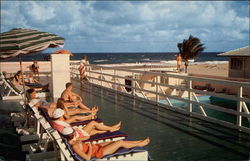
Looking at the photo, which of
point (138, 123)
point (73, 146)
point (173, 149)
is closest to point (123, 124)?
point (138, 123)

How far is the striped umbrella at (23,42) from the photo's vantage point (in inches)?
192

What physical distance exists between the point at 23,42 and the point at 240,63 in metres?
17.8

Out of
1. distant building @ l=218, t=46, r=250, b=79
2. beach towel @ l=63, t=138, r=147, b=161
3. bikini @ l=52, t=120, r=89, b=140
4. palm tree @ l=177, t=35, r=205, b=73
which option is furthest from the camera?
palm tree @ l=177, t=35, r=205, b=73

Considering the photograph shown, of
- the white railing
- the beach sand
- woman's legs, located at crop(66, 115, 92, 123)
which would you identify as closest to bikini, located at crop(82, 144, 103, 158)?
woman's legs, located at crop(66, 115, 92, 123)

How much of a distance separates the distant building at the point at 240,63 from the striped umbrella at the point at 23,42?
16634 millimetres

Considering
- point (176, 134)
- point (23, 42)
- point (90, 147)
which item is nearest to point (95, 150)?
point (90, 147)

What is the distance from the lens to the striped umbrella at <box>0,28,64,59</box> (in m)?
4.88

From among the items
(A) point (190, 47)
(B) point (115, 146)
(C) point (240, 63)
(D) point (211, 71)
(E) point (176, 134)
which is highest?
(A) point (190, 47)

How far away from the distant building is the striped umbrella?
655 inches

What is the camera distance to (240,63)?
19656mm

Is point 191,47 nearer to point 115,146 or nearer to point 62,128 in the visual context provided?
point 62,128

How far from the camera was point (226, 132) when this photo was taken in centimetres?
550

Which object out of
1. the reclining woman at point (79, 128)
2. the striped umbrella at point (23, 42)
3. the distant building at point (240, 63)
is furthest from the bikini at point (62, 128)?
the distant building at point (240, 63)

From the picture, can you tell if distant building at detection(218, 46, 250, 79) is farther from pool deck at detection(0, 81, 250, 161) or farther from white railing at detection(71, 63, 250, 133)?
pool deck at detection(0, 81, 250, 161)
